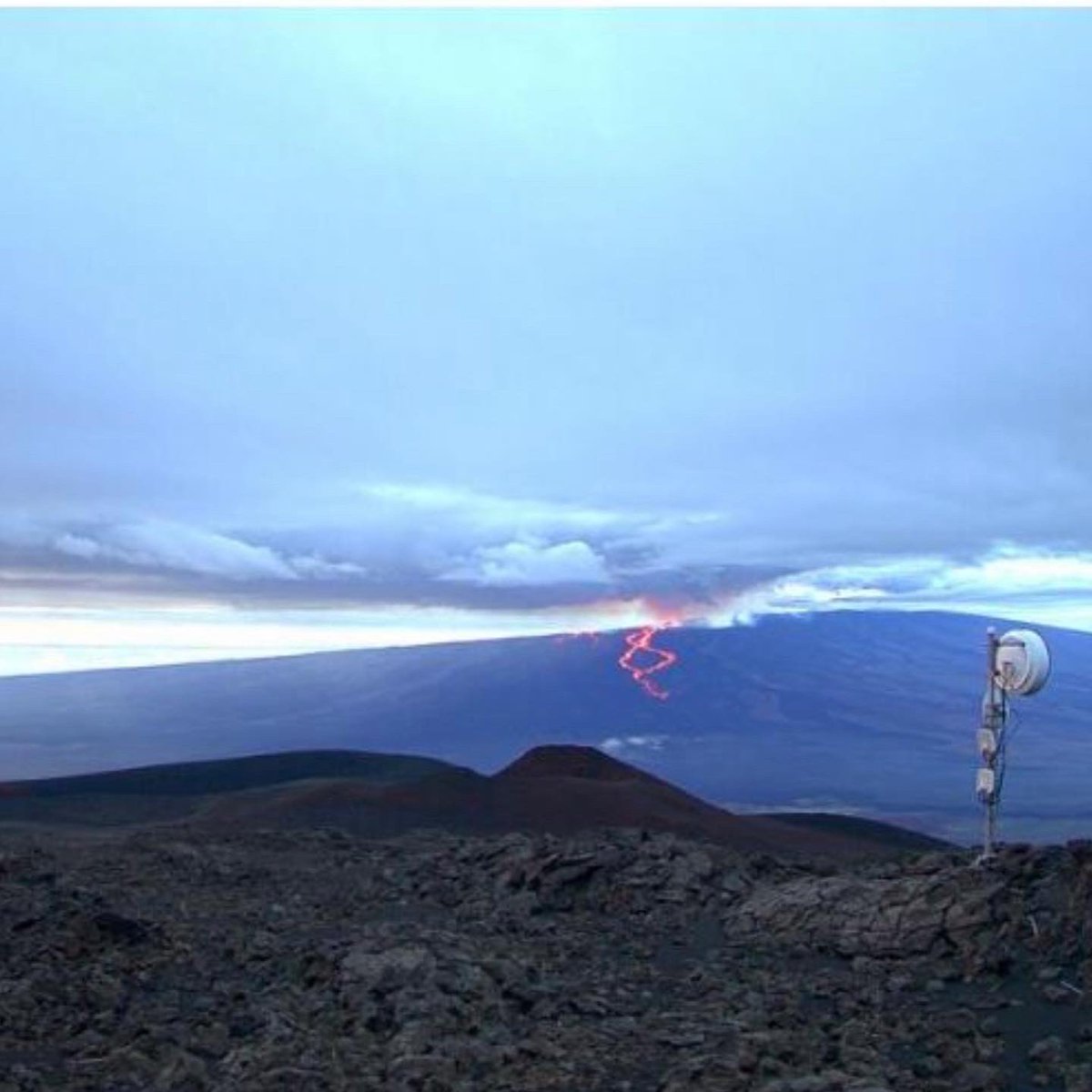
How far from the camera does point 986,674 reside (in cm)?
1401

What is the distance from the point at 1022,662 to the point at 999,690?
399 mm

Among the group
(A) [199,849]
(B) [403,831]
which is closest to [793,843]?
(B) [403,831]

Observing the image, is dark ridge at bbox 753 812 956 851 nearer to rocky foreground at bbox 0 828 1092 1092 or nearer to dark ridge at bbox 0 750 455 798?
dark ridge at bbox 0 750 455 798

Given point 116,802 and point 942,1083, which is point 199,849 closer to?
point 116,802

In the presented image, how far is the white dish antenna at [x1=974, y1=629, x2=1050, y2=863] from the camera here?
44.6 ft

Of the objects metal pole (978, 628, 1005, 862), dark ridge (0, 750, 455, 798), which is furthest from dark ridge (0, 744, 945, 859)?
metal pole (978, 628, 1005, 862)

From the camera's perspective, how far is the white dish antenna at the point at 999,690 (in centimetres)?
1359

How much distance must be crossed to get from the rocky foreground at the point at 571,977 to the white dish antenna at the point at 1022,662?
1.52 meters

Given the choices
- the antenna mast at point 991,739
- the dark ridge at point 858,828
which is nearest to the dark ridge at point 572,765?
the dark ridge at point 858,828

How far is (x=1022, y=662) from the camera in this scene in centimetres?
1359

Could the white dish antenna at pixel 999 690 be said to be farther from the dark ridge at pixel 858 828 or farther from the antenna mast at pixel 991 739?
the dark ridge at pixel 858 828

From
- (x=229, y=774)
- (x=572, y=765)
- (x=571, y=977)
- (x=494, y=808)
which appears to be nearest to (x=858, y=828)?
(x=572, y=765)

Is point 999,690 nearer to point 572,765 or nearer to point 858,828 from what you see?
point 858,828

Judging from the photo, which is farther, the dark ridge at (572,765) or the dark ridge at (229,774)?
the dark ridge at (229,774)
